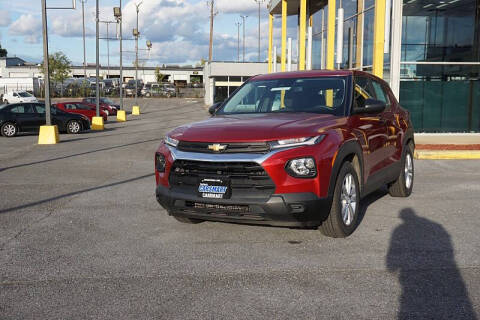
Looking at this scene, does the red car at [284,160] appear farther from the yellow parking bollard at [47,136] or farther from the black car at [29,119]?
the black car at [29,119]

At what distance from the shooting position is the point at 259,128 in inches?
209

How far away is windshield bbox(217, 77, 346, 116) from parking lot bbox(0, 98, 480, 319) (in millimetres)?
1419

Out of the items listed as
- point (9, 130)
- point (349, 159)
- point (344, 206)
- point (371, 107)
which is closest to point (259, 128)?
point (349, 159)

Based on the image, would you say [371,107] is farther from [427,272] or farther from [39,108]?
[39,108]

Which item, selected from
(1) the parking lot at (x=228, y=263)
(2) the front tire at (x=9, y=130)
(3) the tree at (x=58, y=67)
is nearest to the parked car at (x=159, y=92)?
(3) the tree at (x=58, y=67)

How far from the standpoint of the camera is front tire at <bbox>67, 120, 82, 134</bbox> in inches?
954

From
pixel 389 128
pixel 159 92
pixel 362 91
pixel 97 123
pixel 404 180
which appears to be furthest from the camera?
pixel 159 92

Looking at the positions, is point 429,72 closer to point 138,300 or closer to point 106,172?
point 106,172

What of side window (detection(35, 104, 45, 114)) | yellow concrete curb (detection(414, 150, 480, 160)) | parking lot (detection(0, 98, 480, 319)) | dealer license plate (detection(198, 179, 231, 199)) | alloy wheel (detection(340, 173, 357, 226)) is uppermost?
side window (detection(35, 104, 45, 114))

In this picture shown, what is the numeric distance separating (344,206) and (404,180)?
2636 mm

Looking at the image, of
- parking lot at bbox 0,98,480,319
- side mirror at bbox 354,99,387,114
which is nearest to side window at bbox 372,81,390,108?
side mirror at bbox 354,99,387,114

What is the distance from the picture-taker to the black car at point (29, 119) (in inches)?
900

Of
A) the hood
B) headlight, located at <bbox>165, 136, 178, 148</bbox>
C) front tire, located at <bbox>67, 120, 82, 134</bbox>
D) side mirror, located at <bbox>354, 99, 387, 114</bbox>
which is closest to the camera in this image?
the hood

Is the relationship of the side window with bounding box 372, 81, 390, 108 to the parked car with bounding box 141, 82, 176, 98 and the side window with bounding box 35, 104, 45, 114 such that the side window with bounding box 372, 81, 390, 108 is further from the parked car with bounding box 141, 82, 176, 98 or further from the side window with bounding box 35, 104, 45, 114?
the parked car with bounding box 141, 82, 176, 98
